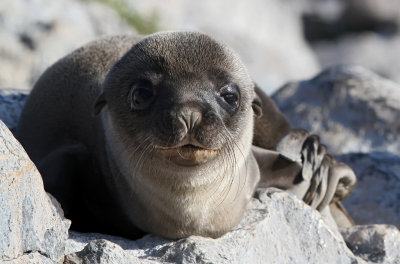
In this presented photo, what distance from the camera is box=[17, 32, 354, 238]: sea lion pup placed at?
5516mm

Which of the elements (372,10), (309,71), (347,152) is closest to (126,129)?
(347,152)

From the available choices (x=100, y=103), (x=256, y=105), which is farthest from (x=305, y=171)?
(x=100, y=103)

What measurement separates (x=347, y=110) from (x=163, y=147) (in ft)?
15.9

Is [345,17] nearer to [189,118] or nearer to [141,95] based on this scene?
[141,95]

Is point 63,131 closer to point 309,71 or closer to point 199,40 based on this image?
point 199,40

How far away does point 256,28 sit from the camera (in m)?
24.0

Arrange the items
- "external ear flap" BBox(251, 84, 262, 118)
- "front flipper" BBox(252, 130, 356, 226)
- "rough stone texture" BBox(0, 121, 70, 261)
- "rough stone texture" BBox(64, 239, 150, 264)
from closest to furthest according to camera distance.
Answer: "rough stone texture" BBox(0, 121, 70, 261), "rough stone texture" BBox(64, 239, 150, 264), "external ear flap" BBox(251, 84, 262, 118), "front flipper" BBox(252, 130, 356, 226)

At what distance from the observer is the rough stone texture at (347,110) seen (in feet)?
31.5

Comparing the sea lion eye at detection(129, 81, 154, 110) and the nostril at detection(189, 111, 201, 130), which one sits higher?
the nostril at detection(189, 111, 201, 130)

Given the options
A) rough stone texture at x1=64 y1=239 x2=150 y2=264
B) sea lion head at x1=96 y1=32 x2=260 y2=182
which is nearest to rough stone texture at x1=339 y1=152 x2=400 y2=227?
sea lion head at x1=96 y1=32 x2=260 y2=182

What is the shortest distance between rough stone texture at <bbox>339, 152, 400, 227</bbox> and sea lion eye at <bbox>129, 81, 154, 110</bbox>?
3.39 metres

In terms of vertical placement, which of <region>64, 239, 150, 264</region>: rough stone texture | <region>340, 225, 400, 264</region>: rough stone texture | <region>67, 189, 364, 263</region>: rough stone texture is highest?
<region>64, 239, 150, 264</region>: rough stone texture

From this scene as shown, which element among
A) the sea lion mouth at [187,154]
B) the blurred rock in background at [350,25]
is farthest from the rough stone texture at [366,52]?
the sea lion mouth at [187,154]

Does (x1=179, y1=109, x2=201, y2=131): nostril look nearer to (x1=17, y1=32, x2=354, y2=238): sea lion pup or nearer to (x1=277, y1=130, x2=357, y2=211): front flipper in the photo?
(x1=17, y1=32, x2=354, y2=238): sea lion pup
